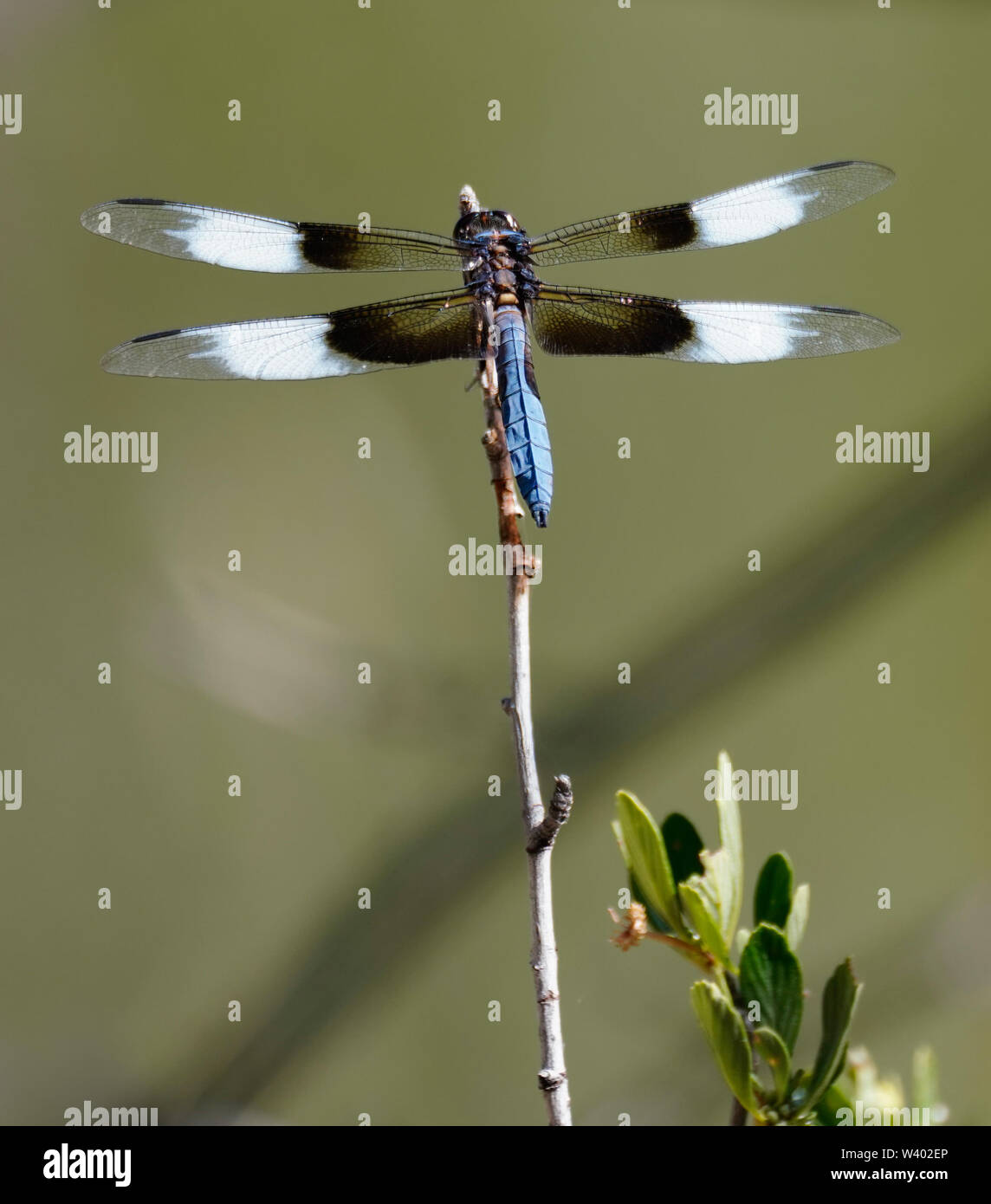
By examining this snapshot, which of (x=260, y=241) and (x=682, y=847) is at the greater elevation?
(x=260, y=241)

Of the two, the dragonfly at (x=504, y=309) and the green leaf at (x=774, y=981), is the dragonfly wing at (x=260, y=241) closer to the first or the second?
the dragonfly at (x=504, y=309)

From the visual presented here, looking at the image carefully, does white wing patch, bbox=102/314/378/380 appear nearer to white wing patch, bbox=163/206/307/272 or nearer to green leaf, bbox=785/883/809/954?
white wing patch, bbox=163/206/307/272

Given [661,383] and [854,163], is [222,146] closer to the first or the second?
[661,383]

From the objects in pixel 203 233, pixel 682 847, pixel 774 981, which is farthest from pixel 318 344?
pixel 774 981

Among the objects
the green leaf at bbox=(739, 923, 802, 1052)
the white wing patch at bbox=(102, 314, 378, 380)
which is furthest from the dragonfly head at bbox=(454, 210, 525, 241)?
the green leaf at bbox=(739, 923, 802, 1052)

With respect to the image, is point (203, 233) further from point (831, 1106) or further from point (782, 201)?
point (831, 1106)

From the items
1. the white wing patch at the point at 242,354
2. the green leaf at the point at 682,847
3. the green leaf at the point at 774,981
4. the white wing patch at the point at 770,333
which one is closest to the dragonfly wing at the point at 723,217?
the white wing patch at the point at 770,333

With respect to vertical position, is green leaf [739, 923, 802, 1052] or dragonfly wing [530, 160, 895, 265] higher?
dragonfly wing [530, 160, 895, 265]
